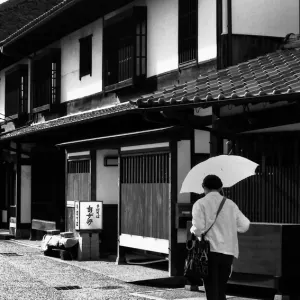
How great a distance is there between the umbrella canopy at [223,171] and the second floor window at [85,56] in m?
11.0

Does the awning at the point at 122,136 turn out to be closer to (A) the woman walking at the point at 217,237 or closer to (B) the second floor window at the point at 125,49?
(B) the second floor window at the point at 125,49

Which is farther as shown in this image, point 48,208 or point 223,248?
point 48,208

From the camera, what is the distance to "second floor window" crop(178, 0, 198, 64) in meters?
15.4

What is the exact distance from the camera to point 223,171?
10.5 m

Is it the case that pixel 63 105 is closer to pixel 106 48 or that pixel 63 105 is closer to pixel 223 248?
pixel 106 48

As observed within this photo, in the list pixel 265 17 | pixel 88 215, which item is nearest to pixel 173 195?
pixel 88 215

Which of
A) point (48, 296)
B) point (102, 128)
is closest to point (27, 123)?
point (102, 128)

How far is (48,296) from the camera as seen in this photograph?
11.8 meters

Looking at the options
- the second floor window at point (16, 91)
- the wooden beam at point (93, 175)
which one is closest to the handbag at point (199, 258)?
the wooden beam at point (93, 175)

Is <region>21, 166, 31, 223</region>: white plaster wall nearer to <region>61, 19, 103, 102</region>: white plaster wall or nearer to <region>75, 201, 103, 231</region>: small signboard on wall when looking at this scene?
<region>61, 19, 103, 102</region>: white plaster wall

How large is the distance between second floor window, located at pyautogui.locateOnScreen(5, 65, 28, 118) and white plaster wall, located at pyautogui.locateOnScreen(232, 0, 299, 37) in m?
13.9

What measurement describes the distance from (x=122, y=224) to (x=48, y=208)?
834cm

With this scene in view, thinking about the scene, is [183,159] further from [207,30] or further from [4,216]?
[4,216]

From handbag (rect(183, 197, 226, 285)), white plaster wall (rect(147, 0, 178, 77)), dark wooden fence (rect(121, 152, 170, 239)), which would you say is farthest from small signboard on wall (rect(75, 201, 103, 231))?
handbag (rect(183, 197, 226, 285))
